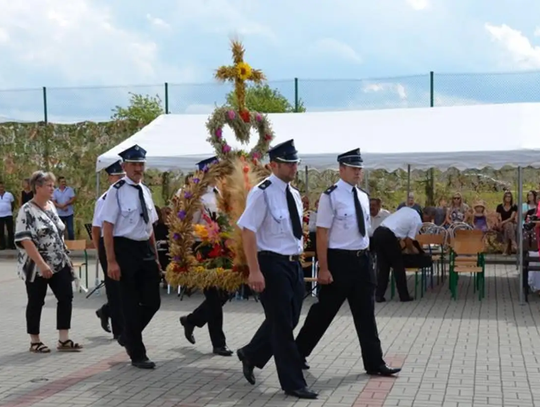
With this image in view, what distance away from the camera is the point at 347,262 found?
717 centimetres

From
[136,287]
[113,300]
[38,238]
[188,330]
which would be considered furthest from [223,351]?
[38,238]

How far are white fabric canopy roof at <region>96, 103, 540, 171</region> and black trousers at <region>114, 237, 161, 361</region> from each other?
5.24 meters

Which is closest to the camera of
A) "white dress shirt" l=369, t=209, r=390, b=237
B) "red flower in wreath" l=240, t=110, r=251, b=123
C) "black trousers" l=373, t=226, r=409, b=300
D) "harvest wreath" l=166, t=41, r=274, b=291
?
"harvest wreath" l=166, t=41, r=274, b=291

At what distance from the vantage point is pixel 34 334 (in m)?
8.64

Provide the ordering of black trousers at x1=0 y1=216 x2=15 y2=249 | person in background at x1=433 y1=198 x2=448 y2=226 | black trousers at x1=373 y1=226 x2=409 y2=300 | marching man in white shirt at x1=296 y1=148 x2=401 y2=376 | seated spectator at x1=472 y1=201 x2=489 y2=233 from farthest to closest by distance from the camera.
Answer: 1. black trousers at x1=0 y1=216 x2=15 y2=249
2. person in background at x1=433 y1=198 x2=448 y2=226
3. seated spectator at x1=472 y1=201 x2=489 y2=233
4. black trousers at x1=373 y1=226 x2=409 y2=300
5. marching man in white shirt at x1=296 y1=148 x2=401 y2=376

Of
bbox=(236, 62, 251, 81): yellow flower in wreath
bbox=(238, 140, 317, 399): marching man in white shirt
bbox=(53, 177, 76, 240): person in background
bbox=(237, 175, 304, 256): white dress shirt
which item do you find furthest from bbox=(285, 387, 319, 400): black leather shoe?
bbox=(53, 177, 76, 240): person in background

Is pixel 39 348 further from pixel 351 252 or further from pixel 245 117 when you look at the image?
pixel 351 252

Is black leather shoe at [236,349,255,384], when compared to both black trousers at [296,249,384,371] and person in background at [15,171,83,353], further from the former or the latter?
person in background at [15,171,83,353]

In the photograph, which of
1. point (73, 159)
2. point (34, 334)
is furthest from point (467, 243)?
point (73, 159)

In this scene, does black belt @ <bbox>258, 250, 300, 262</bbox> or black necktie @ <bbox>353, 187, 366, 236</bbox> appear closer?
black belt @ <bbox>258, 250, 300, 262</bbox>

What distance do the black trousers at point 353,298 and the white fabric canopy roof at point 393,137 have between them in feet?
19.1

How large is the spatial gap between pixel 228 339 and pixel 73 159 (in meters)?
14.5

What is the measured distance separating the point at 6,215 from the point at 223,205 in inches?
605

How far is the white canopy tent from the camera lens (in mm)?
12758
